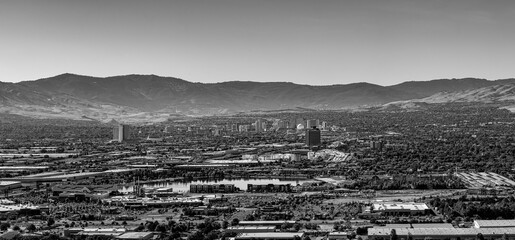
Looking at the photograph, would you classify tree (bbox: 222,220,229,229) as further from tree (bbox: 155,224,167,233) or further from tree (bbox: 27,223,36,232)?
tree (bbox: 27,223,36,232)

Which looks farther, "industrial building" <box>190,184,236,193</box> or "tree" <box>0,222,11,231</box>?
"industrial building" <box>190,184,236,193</box>

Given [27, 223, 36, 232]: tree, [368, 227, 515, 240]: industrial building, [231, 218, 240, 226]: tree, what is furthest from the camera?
[231, 218, 240, 226]: tree

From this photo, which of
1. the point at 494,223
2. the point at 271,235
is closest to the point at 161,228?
the point at 271,235

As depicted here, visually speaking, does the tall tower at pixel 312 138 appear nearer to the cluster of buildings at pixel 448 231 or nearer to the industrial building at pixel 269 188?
the industrial building at pixel 269 188

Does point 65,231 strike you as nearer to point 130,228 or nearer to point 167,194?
point 130,228

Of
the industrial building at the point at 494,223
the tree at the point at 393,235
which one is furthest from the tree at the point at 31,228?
the industrial building at the point at 494,223

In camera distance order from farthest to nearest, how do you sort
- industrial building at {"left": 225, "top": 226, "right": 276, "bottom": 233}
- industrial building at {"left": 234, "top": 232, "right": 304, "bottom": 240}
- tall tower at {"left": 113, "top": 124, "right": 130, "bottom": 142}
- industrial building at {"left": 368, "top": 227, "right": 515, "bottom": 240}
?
1. tall tower at {"left": 113, "top": 124, "right": 130, "bottom": 142}
2. industrial building at {"left": 225, "top": 226, "right": 276, "bottom": 233}
3. industrial building at {"left": 234, "top": 232, "right": 304, "bottom": 240}
4. industrial building at {"left": 368, "top": 227, "right": 515, "bottom": 240}

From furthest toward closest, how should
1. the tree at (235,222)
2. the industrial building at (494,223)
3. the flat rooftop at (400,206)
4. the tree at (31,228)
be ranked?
1. the flat rooftop at (400,206)
2. the tree at (235,222)
3. the tree at (31,228)
4. the industrial building at (494,223)

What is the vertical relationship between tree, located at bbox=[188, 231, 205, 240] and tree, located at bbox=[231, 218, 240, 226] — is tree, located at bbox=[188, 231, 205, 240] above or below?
below

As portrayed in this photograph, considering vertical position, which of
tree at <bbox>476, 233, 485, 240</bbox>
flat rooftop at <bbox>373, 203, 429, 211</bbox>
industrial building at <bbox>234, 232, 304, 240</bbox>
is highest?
flat rooftop at <bbox>373, 203, 429, 211</bbox>

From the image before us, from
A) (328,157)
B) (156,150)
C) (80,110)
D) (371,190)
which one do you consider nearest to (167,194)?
(371,190)

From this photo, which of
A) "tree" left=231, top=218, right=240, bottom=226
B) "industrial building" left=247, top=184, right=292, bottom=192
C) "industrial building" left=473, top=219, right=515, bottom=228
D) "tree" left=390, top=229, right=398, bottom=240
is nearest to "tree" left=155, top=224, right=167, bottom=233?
"tree" left=231, top=218, right=240, bottom=226
